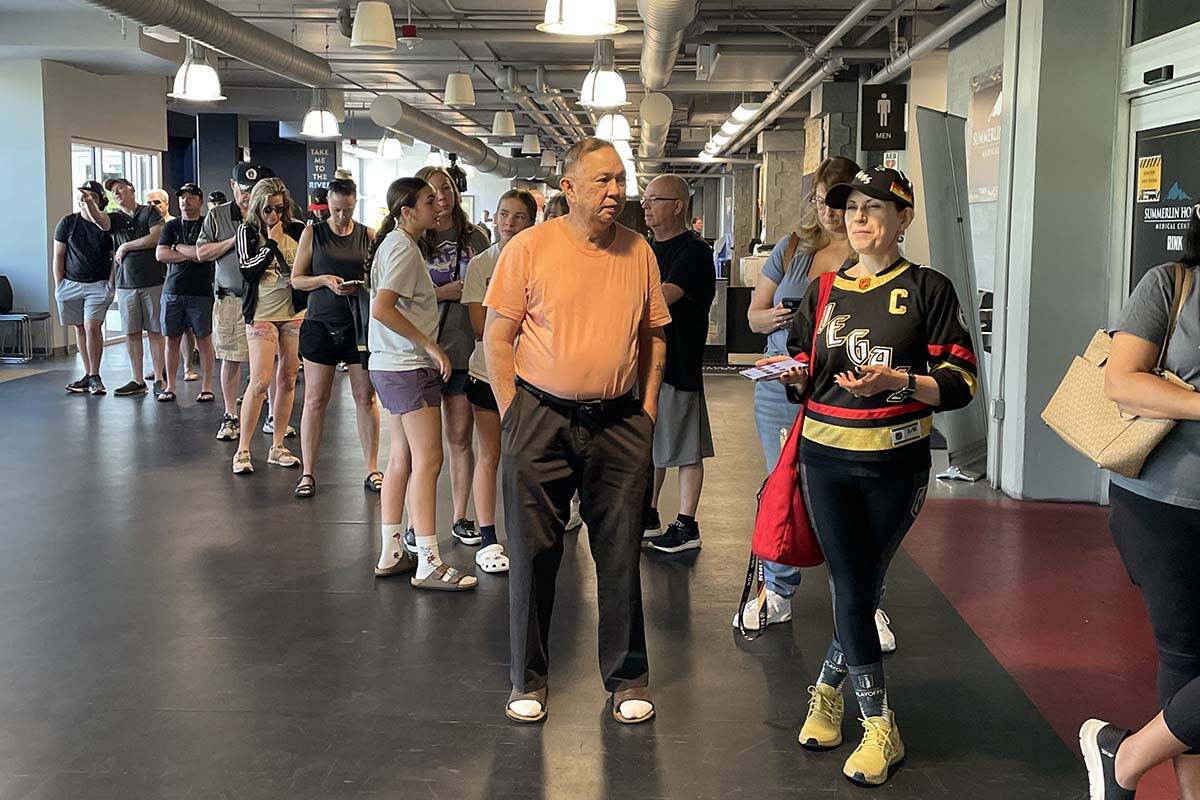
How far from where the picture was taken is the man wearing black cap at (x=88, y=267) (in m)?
10.6

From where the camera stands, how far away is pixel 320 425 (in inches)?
257

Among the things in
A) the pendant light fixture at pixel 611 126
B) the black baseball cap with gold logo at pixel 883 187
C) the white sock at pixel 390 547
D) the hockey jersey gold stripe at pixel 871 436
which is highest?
the pendant light fixture at pixel 611 126

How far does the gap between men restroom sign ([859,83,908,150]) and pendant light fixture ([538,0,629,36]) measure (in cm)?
617

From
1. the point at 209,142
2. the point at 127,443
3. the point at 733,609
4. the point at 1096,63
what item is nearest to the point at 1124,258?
the point at 1096,63

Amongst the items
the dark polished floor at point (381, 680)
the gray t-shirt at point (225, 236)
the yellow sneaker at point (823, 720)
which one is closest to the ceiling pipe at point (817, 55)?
the gray t-shirt at point (225, 236)

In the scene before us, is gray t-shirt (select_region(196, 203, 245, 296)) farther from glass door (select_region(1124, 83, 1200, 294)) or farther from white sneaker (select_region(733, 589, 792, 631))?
glass door (select_region(1124, 83, 1200, 294))

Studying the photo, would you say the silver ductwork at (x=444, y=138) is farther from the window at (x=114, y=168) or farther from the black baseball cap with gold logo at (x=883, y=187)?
the black baseball cap with gold logo at (x=883, y=187)

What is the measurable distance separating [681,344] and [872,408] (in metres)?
2.20

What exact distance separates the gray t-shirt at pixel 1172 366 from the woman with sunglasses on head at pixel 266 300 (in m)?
5.26

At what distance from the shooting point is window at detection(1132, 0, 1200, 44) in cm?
580

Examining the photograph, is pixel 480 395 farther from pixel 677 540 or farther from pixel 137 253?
pixel 137 253

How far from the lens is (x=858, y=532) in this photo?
3.17 m

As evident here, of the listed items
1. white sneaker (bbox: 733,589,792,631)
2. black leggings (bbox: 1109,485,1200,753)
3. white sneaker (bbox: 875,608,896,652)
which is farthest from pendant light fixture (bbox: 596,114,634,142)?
black leggings (bbox: 1109,485,1200,753)

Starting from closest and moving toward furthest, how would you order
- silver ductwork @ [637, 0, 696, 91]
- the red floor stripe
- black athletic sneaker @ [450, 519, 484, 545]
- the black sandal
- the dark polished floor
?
1. the dark polished floor
2. the red floor stripe
3. black athletic sneaker @ [450, 519, 484, 545]
4. the black sandal
5. silver ductwork @ [637, 0, 696, 91]
